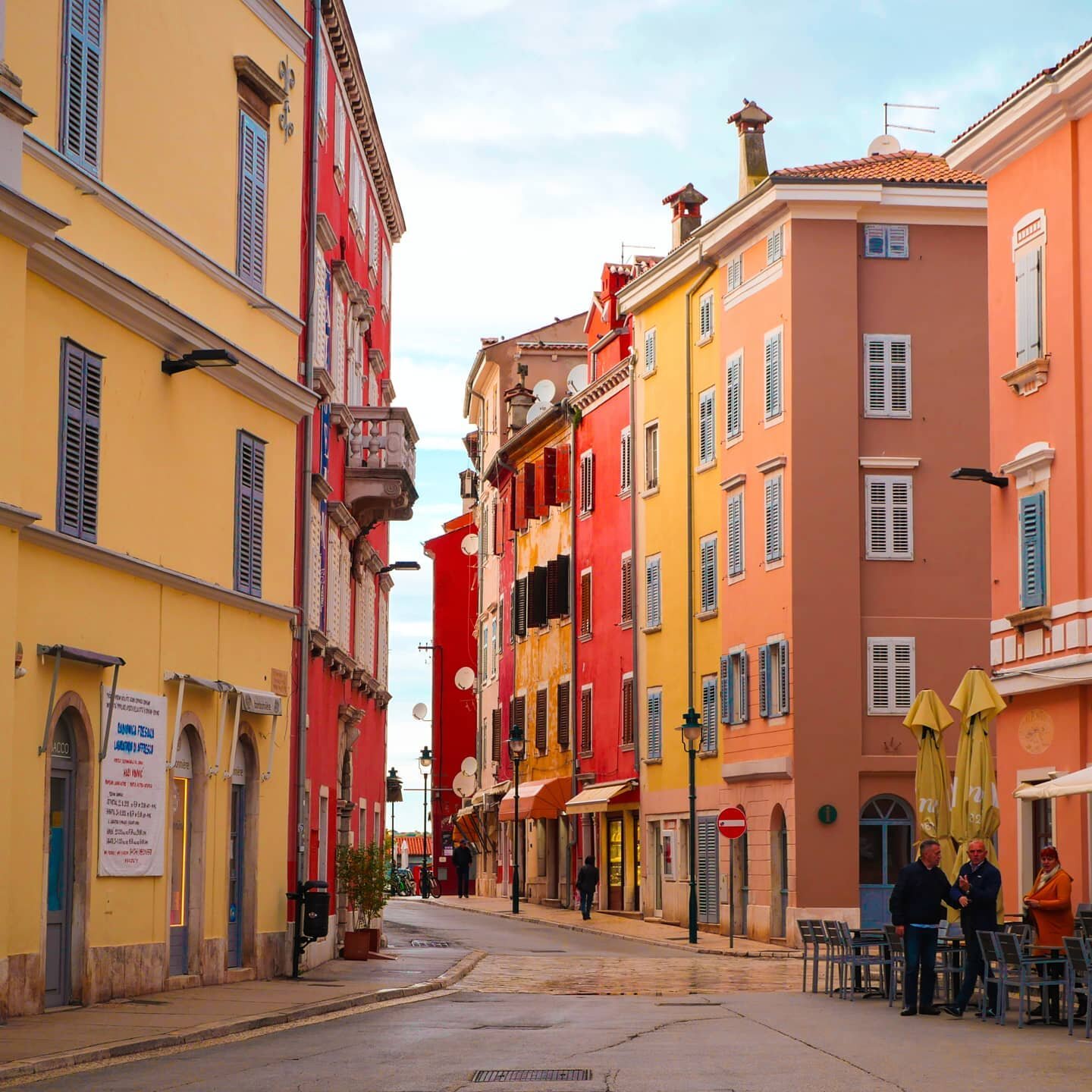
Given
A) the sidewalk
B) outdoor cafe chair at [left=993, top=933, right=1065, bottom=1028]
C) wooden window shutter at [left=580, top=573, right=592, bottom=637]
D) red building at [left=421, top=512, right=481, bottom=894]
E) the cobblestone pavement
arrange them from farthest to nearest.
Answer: red building at [left=421, top=512, right=481, bottom=894] < wooden window shutter at [left=580, top=573, right=592, bottom=637] < the sidewalk < the cobblestone pavement < outdoor cafe chair at [left=993, top=933, right=1065, bottom=1028]

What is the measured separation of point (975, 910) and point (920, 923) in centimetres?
57

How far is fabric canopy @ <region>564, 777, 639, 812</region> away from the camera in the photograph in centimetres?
5162

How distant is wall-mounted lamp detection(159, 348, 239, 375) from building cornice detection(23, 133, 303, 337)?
4.06 ft

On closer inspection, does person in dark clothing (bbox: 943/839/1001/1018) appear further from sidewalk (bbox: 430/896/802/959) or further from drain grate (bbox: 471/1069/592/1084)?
sidewalk (bbox: 430/896/802/959)

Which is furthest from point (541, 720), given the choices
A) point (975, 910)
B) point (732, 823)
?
point (975, 910)

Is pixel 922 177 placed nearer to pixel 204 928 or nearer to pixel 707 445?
pixel 707 445

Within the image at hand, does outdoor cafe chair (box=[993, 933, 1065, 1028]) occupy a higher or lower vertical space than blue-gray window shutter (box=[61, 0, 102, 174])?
lower

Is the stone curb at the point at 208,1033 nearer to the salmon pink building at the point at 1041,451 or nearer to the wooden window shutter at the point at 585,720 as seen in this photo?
the salmon pink building at the point at 1041,451

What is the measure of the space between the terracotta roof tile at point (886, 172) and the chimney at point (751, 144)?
2.72 metres

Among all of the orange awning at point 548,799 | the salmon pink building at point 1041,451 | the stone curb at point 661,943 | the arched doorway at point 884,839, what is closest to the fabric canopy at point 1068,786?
the salmon pink building at point 1041,451

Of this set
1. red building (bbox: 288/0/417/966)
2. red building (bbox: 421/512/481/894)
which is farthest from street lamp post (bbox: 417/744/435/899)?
red building (bbox: 288/0/417/966)

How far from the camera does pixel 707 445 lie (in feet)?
155

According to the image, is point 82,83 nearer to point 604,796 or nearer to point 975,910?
point 975,910

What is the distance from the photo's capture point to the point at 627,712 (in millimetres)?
52875
